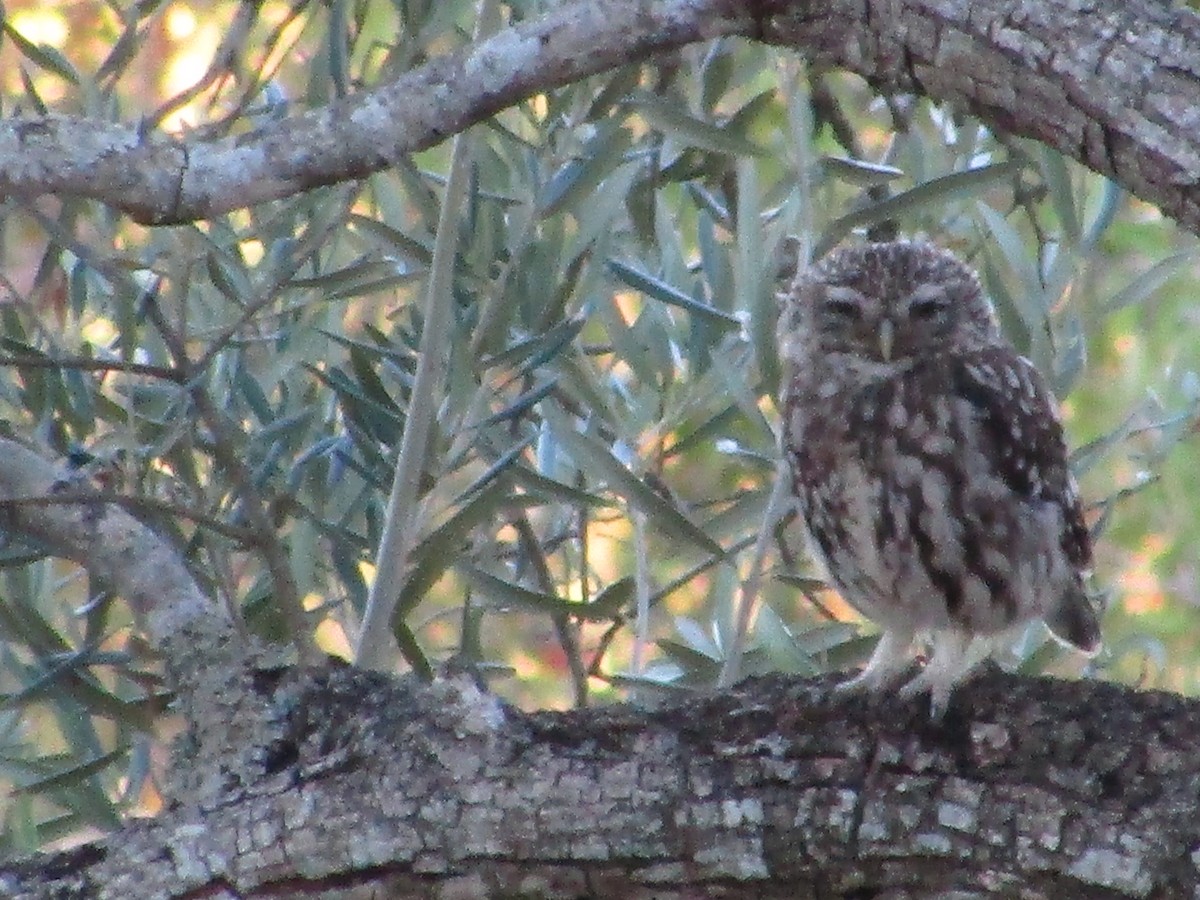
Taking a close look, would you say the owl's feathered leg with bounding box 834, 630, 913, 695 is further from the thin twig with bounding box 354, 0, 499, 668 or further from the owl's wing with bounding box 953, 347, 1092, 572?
the thin twig with bounding box 354, 0, 499, 668

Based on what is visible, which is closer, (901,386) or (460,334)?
(460,334)

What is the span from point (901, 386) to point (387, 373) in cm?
95

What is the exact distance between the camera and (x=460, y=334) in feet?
9.19

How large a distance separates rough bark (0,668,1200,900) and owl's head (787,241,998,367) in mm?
1231

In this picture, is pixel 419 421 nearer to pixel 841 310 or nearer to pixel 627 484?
pixel 627 484

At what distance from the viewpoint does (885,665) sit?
2875mm

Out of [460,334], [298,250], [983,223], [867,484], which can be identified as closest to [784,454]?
[867,484]

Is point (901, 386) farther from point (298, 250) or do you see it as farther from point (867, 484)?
point (298, 250)

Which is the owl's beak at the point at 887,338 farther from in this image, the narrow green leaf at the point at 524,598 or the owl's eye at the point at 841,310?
the narrow green leaf at the point at 524,598

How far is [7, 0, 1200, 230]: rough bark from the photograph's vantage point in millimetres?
2023

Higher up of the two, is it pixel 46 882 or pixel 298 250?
pixel 298 250

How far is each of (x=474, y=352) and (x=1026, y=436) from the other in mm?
1023

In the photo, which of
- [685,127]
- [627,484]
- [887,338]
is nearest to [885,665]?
[627,484]

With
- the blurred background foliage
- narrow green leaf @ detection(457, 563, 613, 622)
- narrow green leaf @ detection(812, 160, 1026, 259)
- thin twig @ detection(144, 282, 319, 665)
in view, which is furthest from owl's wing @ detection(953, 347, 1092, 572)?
thin twig @ detection(144, 282, 319, 665)
